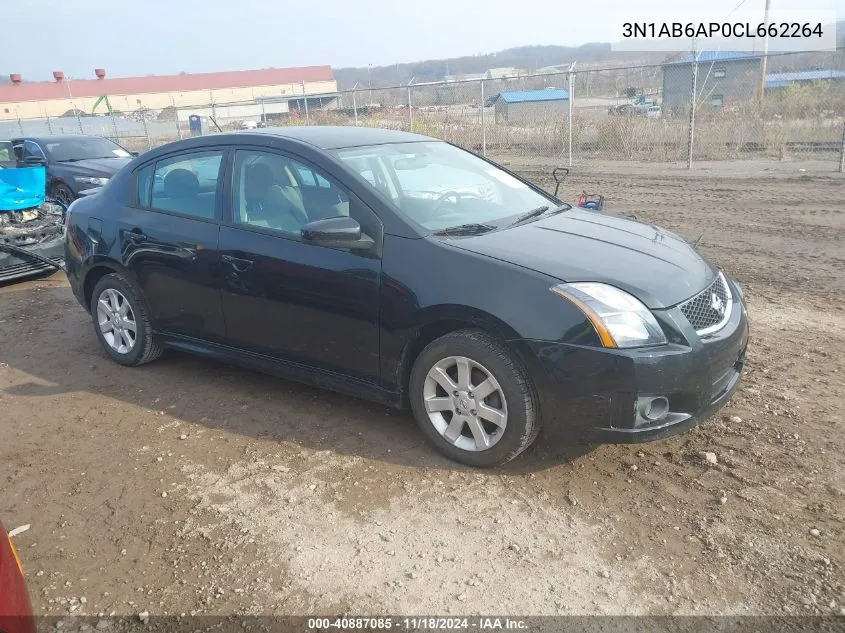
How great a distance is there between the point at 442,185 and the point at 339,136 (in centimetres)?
78

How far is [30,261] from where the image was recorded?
821 cm

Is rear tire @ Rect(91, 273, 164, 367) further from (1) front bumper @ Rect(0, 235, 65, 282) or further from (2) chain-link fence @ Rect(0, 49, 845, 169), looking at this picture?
(2) chain-link fence @ Rect(0, 49, 845, 169)

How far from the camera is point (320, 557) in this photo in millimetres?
3074

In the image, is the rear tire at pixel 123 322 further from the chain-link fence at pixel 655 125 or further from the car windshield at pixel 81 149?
the car windshield at pixel 81 149

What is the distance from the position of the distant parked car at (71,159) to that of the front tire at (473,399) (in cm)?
980

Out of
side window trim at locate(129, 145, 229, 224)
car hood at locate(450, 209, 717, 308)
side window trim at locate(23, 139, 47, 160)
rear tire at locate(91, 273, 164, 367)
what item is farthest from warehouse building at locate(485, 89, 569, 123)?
car hood at locate(450, 209, 717, 308)

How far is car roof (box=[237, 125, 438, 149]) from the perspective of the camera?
4410mm

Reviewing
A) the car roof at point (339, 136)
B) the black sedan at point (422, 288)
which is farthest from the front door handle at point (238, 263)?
the car roof at point (339, 136)

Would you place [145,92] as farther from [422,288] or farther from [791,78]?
[422,288]

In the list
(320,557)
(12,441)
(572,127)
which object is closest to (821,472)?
(320,557)

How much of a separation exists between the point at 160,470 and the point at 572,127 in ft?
54.3

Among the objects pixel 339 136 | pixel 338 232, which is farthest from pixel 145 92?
pixel 338 232

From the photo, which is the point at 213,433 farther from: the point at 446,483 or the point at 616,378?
the point at 616,378

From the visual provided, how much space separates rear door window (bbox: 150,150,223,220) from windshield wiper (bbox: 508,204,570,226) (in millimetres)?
1931
